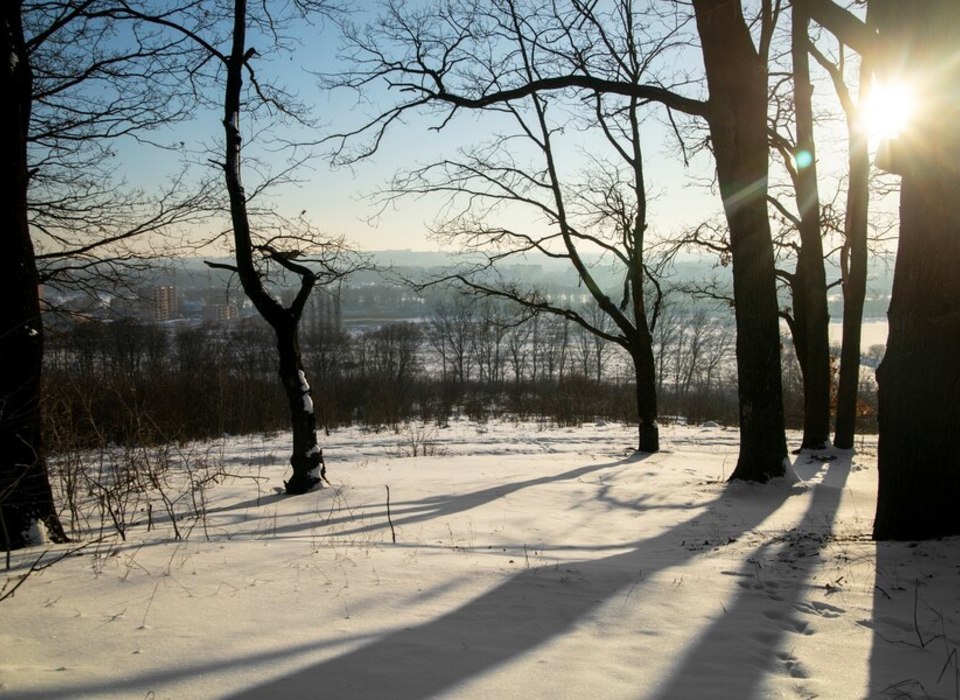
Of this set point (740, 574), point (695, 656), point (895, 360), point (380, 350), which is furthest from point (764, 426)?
point (380, 350)

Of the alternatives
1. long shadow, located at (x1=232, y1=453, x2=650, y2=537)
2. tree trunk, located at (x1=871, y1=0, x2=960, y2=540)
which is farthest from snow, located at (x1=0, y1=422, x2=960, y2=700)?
tree trunk, located at (x1=871, y1=0, x2=960, y2=540)

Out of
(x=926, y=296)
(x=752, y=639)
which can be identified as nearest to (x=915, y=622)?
(x=752, y=639)

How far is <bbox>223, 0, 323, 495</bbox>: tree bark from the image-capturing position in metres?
8.18

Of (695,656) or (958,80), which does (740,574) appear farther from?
(958,80)

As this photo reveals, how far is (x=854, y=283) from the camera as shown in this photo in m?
11.6

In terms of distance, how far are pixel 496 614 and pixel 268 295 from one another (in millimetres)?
6531

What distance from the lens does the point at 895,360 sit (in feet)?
14.3

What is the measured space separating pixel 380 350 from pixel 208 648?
56.2 m

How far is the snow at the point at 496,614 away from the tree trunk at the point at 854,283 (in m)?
6.40

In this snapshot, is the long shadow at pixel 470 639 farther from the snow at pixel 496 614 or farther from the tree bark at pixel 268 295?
the tree bark at pixel 268 295

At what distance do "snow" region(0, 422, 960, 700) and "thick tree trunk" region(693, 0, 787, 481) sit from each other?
169cm

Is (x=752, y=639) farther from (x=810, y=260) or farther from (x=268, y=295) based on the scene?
(x=810, y=260)

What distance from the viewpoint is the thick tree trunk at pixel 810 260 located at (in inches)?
439

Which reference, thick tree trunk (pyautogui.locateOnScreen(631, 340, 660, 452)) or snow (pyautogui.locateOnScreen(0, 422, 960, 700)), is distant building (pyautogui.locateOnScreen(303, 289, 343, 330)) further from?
thick tree trunk (pyautogui.locateOnScreen(631, 340, 660, 452))
